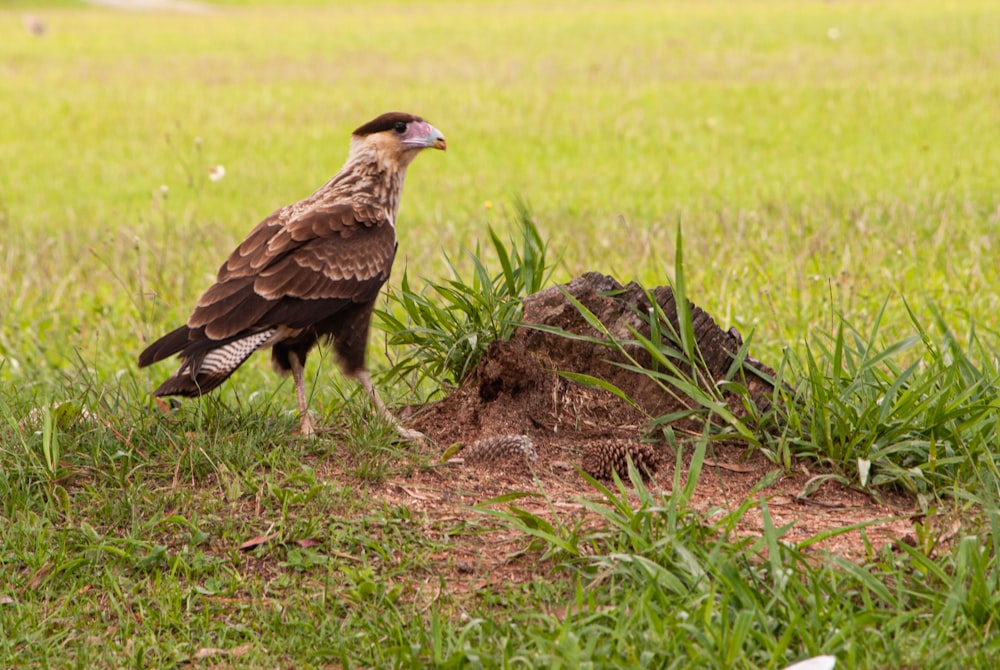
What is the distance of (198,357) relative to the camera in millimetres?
4508

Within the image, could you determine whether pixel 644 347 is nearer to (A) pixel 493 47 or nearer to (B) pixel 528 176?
(B) pixel 528 176

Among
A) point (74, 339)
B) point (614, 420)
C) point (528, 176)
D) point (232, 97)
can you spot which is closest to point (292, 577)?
point (614, 420)

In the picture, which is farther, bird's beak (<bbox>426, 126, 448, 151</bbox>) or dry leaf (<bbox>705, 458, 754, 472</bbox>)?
bird's beak (<bbox>426, 126, 448, 151</bbox>)

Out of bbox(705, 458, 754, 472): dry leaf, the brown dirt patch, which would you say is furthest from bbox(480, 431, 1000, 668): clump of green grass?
bbox(705, 458, 754, 472): dry leaf

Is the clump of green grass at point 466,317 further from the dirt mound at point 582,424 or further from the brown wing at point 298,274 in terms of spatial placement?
the brown wing at point 298,274

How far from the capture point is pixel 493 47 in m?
24.5

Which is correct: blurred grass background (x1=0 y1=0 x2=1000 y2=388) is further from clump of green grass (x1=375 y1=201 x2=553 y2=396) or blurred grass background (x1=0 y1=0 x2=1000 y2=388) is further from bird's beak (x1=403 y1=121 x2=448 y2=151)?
bird's beak (x1=403 y1=121 x2=448 y2=151)

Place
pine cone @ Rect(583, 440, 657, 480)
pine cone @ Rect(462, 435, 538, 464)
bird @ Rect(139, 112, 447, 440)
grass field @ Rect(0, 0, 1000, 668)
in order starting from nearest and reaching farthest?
1. grass field @ Rect(0, 0, 1000, 668)
2. pine cone @ Rect(583, 440, 657, 480)
3. pine cone @ Rect(462, 435, 538, 464)
4. bird @ Rect(139, 112, 447, 440)

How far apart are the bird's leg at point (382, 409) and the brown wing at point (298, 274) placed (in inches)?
11.5

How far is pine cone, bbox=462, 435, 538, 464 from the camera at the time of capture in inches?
170

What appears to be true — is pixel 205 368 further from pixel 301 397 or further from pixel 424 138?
pixel 424 138

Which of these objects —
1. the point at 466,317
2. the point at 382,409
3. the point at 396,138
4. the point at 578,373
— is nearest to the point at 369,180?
the point at 396,138

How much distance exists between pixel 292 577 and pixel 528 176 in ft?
29.6

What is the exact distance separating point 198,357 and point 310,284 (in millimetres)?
553
